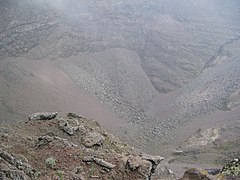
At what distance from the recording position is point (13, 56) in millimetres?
75250

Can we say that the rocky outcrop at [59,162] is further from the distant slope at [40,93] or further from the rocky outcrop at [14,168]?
the distant slope at [40,93]

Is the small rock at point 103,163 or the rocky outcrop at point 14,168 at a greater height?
the small rock at point 103,163

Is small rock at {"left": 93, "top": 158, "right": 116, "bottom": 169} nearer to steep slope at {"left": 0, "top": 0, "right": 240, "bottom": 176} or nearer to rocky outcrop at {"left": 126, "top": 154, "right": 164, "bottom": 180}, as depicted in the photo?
rocky outcrop at {"left": 126, "top": 154, "right": 164, "bottom": 180}

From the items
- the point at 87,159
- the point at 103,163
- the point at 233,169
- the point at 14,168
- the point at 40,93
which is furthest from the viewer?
the point at 40,93

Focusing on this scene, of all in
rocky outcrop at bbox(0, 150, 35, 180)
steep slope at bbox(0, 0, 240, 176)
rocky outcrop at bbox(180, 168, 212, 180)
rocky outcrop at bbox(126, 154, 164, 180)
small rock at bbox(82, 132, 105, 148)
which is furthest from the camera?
steep slope at bbox(0, 0, 240, 176)

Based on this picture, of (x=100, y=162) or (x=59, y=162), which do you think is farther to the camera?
(x=100, y=162)

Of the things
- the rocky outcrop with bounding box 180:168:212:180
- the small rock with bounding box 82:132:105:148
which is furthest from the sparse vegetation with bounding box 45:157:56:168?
the rocky outcrop with bounding box 180:168:212:180

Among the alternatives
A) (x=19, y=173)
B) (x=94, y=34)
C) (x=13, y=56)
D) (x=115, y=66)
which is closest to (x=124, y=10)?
(x=94, y=34)

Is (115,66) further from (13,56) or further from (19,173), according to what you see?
(19,173)

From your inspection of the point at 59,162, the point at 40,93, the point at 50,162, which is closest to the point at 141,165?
the point at 59,162

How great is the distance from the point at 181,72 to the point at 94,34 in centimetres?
2073

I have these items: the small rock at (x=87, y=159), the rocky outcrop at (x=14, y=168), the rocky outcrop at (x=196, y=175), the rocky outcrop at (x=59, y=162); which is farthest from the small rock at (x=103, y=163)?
the rocky outcrop at (x=196, y=175)

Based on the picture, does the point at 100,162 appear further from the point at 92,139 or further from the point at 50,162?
the point at 92,139

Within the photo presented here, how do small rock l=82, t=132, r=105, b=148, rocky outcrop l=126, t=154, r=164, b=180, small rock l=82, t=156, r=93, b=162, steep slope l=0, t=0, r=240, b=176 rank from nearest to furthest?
rocky outcrop l=126, t=154, r=164, b=180 → small rock l=82, t=156, r=93, b=162 → small rock l=82, t=132, r=105, b=148 → steep slope l=0, t=0, r=240, b=176
